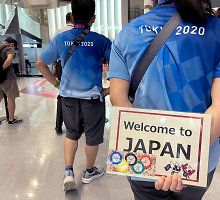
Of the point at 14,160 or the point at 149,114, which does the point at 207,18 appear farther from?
the point at 14,160

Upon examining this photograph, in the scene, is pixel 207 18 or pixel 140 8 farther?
pixel 140 8

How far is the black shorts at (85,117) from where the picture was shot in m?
1.86

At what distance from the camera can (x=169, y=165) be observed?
0.64m

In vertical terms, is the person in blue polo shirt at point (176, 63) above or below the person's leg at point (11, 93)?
above

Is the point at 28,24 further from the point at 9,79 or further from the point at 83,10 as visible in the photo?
the point at 83,10

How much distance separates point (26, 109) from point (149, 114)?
445cm

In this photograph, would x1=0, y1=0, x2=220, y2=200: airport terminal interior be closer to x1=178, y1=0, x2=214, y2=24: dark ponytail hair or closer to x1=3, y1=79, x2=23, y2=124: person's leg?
x1=3, y1=79, x2=23, y2=124: person's leg

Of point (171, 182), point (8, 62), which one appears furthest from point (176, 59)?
point (8, 62)

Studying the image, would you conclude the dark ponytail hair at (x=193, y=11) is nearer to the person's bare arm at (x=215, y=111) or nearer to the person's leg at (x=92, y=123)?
the person's bare arm at (x=215, y=111)

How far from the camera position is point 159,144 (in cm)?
65

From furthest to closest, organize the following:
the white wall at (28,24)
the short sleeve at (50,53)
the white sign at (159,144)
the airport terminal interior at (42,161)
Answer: the white wall at (28,24), the airport terminal interior at (42,161), the short sleeve at (50,53), the white sign at (159,144)

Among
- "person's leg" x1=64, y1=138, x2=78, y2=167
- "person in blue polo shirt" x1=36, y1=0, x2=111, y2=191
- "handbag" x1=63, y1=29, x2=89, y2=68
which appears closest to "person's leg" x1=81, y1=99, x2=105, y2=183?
"person in blue polo shirt" x1=36, y1=0, x2=111, y2=191

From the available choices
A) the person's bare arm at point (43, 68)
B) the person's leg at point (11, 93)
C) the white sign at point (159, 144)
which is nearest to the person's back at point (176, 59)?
the white sign at point (159, 144)

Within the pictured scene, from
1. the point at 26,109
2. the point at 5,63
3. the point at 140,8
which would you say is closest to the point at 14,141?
the point at 5,63
